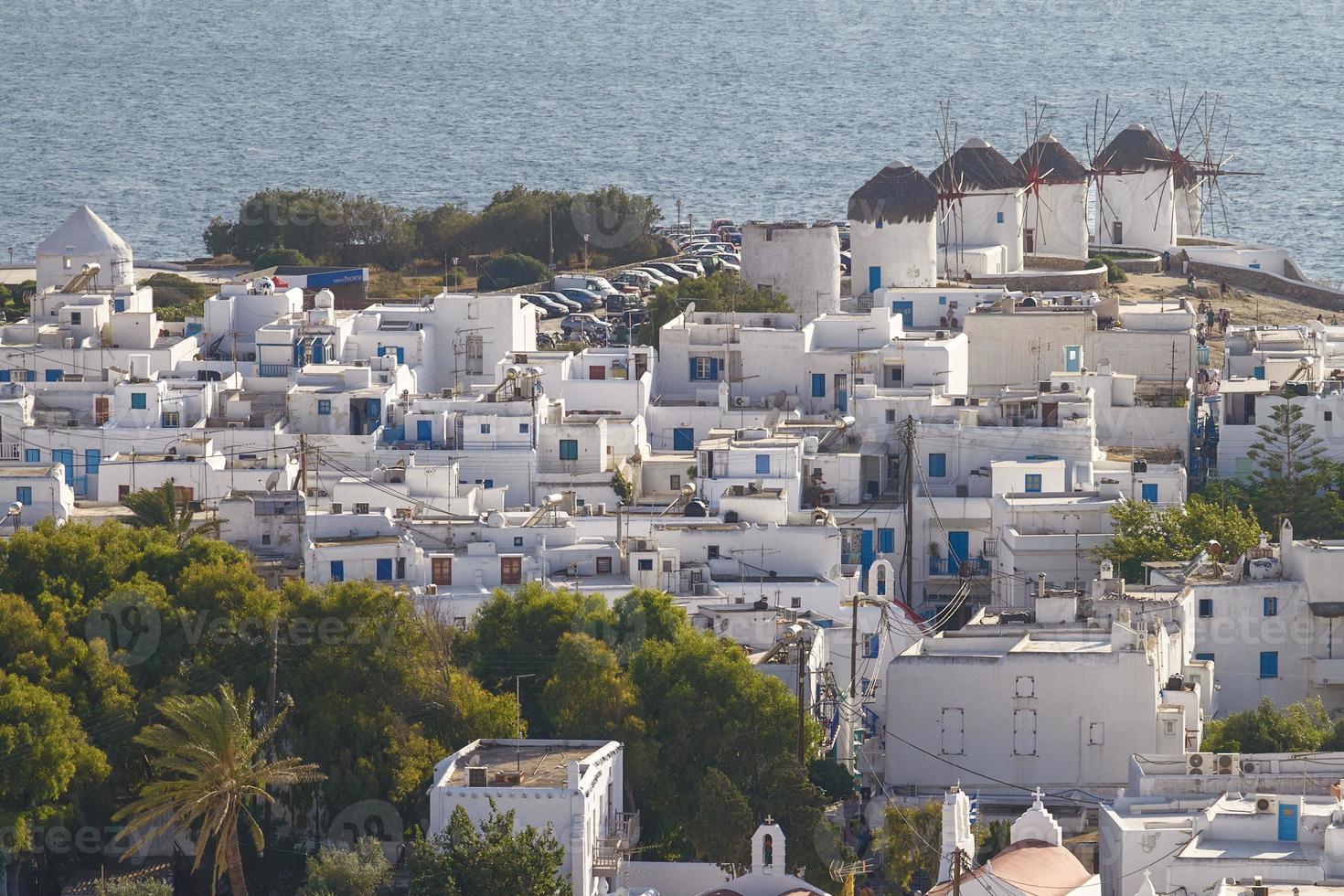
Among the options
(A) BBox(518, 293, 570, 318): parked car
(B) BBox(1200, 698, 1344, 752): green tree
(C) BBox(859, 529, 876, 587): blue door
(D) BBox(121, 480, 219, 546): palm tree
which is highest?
(A) BBox(518, 293, 570, 318): parked car

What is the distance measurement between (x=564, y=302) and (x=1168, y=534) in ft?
97.7

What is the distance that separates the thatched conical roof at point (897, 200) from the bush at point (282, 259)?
1820 centimetres

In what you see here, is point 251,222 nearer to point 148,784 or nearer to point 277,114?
point 148,784

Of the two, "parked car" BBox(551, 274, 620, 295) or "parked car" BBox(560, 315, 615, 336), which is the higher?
"parked car" BBox(551, 274, 620, 295)

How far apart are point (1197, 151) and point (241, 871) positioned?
73.5 metres

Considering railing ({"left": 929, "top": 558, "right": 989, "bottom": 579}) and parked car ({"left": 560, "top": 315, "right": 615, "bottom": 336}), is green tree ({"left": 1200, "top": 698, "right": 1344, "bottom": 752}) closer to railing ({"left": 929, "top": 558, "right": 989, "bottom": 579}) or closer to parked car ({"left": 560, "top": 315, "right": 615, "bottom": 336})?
railing ({"left": 929, "top": 558, "right": 989, "bottom": 579})

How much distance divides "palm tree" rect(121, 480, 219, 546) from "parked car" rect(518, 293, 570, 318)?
25781 millimetres

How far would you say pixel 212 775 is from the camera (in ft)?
124

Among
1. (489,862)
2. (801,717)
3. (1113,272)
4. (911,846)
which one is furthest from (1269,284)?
(489,862)

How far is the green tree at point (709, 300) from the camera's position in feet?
217

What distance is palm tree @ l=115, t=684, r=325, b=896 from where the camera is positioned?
124ft

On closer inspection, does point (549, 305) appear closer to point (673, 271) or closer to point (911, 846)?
point (673, 271)

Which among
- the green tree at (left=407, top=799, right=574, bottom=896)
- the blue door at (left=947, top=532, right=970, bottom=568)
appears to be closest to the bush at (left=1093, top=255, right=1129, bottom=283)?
the blue door at (left=947, top=532, right=970, bottom=568)

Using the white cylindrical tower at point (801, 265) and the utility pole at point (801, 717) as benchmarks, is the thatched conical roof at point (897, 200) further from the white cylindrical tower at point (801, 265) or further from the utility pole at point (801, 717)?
the utility pole at point (801, 717)
